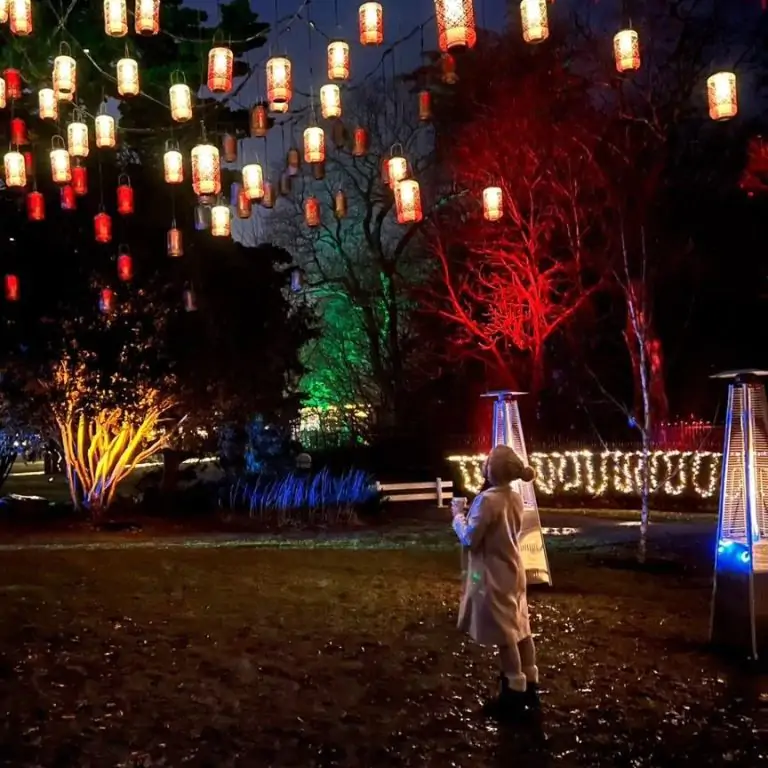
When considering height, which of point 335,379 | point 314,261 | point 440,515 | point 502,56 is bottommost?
point 440,515

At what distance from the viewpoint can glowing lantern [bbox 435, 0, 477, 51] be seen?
9.49 m

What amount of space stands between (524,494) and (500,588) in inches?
169

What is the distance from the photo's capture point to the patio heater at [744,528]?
23.0 feet

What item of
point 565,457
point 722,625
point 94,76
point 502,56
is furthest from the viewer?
point 502,56

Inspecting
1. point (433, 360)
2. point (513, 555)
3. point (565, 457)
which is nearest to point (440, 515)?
point (565, 457)

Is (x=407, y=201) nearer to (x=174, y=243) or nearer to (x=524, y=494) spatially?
(x=174, y=243)

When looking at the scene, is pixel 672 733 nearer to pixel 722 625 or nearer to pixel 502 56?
pixel 722 625

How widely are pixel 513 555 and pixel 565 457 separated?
17.7 metres

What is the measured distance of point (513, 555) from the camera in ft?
19.1

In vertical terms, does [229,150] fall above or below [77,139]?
above

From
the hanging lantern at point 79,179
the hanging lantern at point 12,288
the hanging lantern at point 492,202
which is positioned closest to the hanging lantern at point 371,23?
the hanging lantern at point 79,179

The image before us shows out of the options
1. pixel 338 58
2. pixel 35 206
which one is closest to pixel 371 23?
pixel 338 58

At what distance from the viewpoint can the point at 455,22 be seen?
31.2 feet

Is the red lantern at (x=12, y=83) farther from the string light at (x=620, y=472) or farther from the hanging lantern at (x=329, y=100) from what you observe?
the string light at (x=620, y=472)
